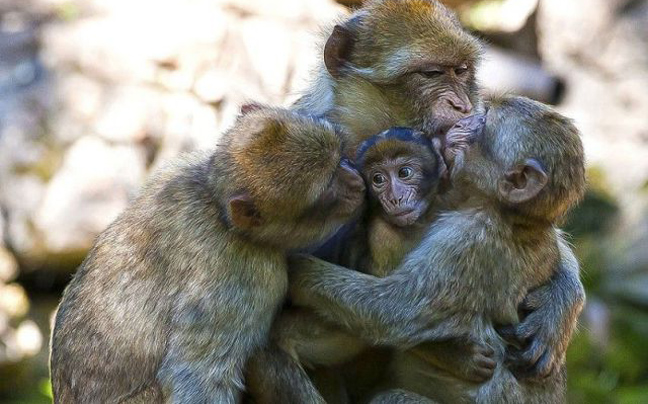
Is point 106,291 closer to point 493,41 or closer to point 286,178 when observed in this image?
point 286,178

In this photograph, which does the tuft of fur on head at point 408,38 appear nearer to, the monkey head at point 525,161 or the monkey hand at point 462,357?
the monkey head at point 525,161

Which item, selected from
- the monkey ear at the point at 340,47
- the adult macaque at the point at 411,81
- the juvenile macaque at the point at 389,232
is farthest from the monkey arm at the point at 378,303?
the monkey ear at the point at 340,47

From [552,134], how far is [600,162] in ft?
33.2

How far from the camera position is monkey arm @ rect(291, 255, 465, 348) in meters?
5.61

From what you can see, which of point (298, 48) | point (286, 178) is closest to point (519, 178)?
point (286, 178)

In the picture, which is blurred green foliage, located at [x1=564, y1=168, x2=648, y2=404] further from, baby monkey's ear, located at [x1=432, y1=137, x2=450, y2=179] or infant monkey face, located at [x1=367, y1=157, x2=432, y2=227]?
infant monkey face, located at [x1=367, y1=157, x2=432, y2=227]

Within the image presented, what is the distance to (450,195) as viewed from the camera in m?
5.83

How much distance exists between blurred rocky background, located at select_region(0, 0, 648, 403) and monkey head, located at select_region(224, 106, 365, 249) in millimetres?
7849

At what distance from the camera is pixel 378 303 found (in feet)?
18.5

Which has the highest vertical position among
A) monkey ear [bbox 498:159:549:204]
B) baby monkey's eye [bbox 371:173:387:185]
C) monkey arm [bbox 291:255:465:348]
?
monkey ear [bbox 498:159:549:204]

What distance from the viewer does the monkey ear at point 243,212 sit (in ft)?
17.7

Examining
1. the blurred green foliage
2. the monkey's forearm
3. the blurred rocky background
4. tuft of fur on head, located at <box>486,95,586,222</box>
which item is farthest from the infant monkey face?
the blurred green foliage

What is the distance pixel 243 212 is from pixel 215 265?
306mm

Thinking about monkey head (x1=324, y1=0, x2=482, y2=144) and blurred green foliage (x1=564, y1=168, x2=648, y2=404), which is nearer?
monkey head (x1=324, y1=0, x2=482, y2=144)
